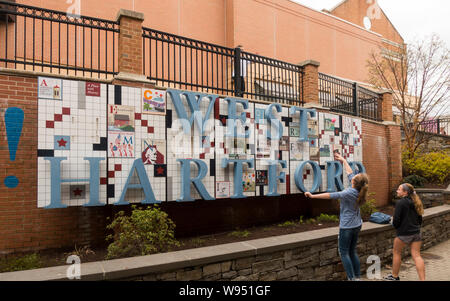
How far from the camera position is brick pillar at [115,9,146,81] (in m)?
5.76

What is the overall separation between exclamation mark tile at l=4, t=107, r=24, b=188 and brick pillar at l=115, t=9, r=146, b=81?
1.94 meters

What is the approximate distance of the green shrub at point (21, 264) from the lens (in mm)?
4262

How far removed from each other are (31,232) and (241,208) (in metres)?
4.46

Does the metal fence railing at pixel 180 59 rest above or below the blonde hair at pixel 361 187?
above

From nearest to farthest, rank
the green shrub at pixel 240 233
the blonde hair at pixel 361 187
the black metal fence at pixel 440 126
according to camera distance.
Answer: the blonde hair at pixel 361 187
the green shrub at pixel 240 233
the black metal fence at pixel 440 126

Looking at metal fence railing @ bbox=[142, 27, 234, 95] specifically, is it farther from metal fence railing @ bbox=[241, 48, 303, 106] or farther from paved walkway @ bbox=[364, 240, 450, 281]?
paved walkway @ bbox=[364, 240, 450, 281]

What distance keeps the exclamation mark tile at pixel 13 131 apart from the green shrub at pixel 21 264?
1240 millimetres

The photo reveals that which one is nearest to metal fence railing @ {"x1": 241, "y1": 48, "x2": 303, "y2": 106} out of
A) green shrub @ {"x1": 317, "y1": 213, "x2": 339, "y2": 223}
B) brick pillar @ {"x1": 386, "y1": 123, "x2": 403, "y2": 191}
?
green shrub @ {"x1": 317, "y1": 213, "x2": 339, "y2": 223}

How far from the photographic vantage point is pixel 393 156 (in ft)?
38.3

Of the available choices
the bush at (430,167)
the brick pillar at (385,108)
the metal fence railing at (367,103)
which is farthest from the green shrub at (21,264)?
the bush at (430,167)

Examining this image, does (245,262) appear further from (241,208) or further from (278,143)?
(278,143)

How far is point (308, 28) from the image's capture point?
17562 millimetres

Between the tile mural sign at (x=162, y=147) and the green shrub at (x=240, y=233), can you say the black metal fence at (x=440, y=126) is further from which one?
the green shrub at (x=240, y=233)
